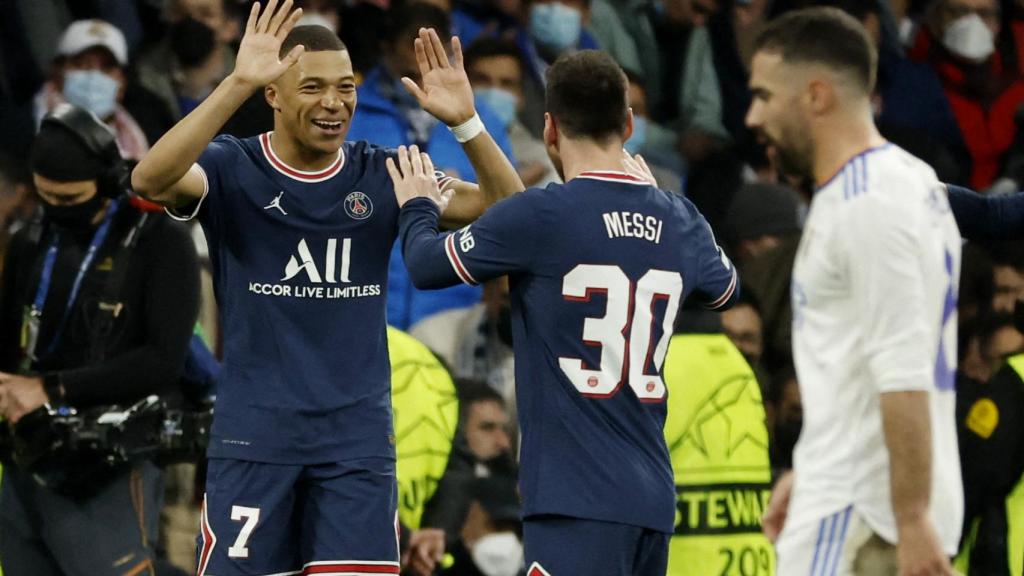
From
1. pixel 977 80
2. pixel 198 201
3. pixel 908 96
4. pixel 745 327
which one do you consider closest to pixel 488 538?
pixel 745 327

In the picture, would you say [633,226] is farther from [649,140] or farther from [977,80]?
[977,80]

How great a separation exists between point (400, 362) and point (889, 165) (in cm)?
360

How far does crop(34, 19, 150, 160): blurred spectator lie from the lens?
9.52m

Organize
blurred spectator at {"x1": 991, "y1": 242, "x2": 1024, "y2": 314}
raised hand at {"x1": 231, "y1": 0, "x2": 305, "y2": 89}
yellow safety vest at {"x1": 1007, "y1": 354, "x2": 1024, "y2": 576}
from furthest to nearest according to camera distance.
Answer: blurred spectator at {"x1": 991, "y1": 242, "x2": 1024, "y2": 314} → yellow safety vest at {"x1": 1007, "y1": 354, "x2": 1024, "y2": 576} → raised hand at {"x1": 231, "y1": 0, "x2": 305, "y2": 89}

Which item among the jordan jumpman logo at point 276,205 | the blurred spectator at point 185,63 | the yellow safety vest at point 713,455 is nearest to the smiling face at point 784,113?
the jordan jumpman logo at point 276,205

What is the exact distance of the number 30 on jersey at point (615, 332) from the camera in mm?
5113

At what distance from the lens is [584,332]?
5117 millimetres

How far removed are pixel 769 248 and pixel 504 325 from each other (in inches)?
65.5

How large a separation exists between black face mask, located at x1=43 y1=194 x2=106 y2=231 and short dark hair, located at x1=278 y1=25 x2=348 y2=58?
114cm

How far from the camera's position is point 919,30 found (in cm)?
1312

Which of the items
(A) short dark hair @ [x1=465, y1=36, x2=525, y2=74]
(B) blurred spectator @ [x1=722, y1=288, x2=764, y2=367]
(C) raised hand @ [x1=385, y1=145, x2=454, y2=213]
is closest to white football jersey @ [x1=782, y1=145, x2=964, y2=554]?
(C) raised hand @ [x1=385, y1=145, x2=454, y2=213]

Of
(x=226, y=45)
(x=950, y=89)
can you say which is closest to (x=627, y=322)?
(x=226, y=45)

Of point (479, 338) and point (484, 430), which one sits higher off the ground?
point (479, 338)

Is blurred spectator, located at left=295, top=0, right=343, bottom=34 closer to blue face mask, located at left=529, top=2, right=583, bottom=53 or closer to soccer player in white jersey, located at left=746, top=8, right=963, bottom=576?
blue face mask, located at left=529, top=2, right=583, bottom=53
